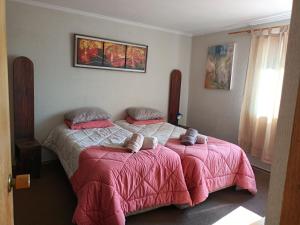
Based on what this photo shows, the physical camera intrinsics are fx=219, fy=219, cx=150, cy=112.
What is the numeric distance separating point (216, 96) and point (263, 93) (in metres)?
0.94

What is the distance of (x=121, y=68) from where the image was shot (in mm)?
3762

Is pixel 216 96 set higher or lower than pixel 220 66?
lower

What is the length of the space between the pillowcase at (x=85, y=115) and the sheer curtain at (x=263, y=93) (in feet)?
7.30

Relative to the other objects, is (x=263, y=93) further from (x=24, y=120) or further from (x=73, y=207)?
(x=24, y=120)

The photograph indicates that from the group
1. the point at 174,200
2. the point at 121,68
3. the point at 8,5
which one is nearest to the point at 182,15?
the point at 121,68

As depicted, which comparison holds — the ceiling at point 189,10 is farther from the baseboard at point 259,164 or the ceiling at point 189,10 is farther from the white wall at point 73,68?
the baseboard at point 259,164

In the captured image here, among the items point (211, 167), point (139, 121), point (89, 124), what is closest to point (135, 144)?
point (211, 167)

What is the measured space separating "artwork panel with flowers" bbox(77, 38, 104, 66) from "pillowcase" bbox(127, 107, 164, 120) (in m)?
0.94

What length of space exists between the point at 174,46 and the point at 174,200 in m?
3.07

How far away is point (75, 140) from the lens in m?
2.64

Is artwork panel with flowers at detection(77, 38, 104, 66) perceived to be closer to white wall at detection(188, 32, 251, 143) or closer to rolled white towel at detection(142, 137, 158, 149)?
rolled white towel at detection(142, 137, 158, 149)

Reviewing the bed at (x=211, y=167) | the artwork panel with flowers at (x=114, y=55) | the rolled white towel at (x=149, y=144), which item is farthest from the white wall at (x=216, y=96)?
the rolled white towel at (x=149, y=144)

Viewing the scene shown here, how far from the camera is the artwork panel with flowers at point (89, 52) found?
11.0 feet

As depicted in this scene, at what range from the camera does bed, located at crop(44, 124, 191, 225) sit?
1854mm
